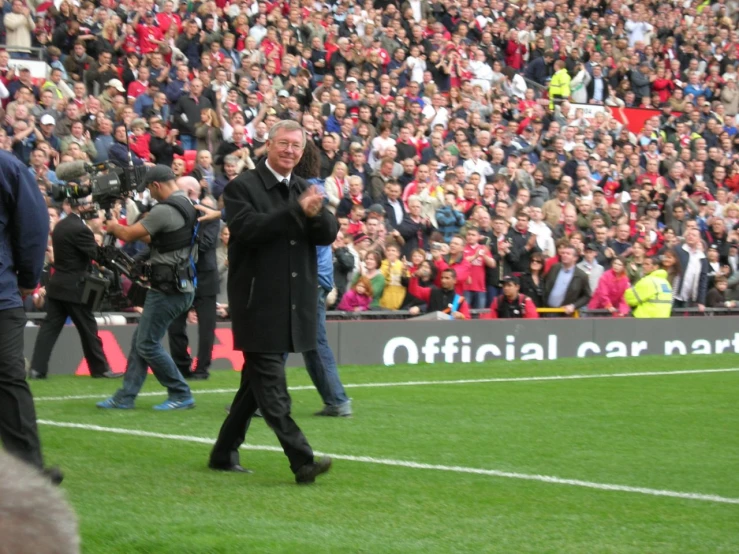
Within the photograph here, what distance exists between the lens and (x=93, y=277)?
12180mm

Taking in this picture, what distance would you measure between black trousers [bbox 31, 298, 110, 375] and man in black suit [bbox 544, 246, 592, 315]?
26.8 feet

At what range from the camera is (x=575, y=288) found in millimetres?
18594

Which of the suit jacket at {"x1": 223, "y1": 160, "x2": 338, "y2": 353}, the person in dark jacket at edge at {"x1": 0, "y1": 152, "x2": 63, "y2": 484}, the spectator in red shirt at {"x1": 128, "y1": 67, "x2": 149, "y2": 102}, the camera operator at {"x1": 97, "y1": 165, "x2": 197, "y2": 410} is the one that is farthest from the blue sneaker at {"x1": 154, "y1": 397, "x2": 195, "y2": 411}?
the spectator in red shirt at {"x1": 128, "y1": 67, "x2": 149, "y2": 102}

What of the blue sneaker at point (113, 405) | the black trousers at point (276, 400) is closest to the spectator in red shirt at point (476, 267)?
the blue sneaker at point (113, 405)

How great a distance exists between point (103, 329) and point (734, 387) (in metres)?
6.95

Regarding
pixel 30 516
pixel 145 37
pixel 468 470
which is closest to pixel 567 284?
pixel 145 37

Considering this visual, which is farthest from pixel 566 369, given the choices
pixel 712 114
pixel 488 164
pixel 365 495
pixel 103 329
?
pixel 712 114

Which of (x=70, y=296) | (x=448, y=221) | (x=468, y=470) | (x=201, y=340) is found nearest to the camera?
(x=468, y=470)

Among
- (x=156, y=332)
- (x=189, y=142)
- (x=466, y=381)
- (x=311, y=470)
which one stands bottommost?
(x=466, y=381)

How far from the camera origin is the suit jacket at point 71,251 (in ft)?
41.3

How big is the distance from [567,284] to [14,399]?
13564 millimetres

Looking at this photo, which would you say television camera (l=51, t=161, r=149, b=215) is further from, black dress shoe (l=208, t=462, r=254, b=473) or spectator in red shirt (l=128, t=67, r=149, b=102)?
spectator in red shirt (l=128, t=67, r=149, b=102)

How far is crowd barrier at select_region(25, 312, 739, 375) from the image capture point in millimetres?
13836

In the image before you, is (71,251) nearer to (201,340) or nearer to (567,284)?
(201,340)
